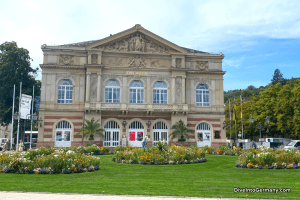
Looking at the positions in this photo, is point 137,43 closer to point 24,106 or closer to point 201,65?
point 201,65

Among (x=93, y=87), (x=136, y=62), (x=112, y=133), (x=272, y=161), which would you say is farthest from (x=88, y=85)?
(x=272, y=161)

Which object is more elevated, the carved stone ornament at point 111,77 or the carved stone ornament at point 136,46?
the carved stone ornament at point 136,46

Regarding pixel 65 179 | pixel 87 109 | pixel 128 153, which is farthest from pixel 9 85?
pixel 65 179

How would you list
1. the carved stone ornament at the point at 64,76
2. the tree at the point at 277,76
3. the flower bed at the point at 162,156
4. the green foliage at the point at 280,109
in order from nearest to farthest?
the flower bed at the point at 162,156 < the carved stone ornament at the point at 64,76 < the green foliage at the point at 280,109 < the tree at the point at 277,76

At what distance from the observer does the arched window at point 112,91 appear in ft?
146

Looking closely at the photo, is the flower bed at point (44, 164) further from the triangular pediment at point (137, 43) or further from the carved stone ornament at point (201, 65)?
the carved stone ornament at point (201, 65)

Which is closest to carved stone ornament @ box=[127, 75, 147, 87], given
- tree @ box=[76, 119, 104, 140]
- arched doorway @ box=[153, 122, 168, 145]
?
arched doorway @ box=[153, 122, 168, 145]

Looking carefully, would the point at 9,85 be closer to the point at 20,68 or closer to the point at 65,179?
the point at 20,68

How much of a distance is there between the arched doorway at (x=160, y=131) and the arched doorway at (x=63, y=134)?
1249 cm

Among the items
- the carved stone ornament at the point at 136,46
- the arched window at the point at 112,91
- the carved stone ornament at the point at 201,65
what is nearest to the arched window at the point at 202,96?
the carved stone ornament at the point at 201,65

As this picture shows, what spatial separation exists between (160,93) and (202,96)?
6.74m

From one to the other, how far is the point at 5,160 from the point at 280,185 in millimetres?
15412

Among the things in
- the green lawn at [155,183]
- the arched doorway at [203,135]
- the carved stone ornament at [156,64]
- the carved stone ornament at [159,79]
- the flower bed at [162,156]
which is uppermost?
the carved stone ornament at [156,64]

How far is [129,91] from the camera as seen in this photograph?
147 feet
